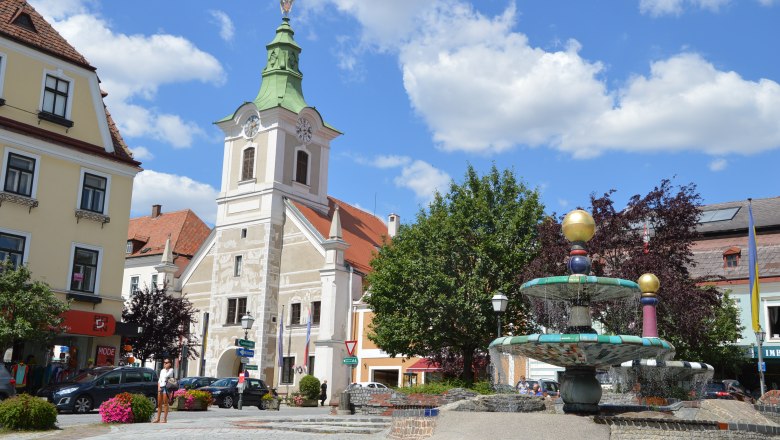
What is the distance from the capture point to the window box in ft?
92.7

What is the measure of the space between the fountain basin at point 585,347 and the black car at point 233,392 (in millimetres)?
21793

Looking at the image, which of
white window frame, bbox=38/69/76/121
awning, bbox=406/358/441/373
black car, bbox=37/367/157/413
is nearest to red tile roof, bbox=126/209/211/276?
awning, bbox=406/358/441/373

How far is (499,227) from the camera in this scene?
3631cm

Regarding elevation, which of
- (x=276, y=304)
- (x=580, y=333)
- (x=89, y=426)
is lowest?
(x=89, y=426)

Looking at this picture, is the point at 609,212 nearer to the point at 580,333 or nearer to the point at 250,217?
the point at 580,333

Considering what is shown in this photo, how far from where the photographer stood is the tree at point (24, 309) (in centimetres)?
2298

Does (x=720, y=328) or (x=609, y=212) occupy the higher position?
(x=609, y=212)

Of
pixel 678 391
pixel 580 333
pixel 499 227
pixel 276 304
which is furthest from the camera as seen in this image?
pixel 276 304

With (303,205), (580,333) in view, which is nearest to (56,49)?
(580,333)

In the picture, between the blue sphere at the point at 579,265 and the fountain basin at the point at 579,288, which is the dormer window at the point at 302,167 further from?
the blue sphere at the point at 579,265

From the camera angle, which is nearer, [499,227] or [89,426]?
[89,426]

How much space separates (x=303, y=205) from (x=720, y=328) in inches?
1144

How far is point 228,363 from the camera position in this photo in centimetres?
5334

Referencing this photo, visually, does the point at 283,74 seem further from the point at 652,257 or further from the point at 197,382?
the point at 652,257
